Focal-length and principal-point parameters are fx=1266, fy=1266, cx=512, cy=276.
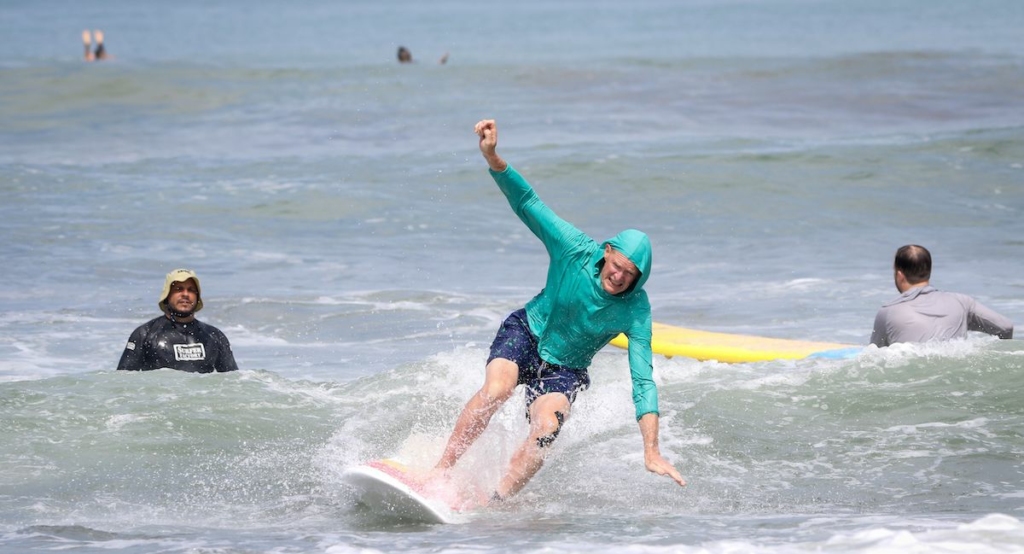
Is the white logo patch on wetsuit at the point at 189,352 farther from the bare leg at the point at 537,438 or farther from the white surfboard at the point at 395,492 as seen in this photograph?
the bare leg at the point at 537,438

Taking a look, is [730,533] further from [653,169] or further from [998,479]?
[653,169]

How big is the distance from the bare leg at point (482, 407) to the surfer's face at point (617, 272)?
2.13ft

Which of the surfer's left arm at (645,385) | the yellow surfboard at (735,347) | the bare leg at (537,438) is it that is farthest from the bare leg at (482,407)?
the yellow surfboard at (735,347)

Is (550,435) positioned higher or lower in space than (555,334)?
lower

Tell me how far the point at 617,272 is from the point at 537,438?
92 cm

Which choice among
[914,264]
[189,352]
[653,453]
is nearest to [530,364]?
[653,453]

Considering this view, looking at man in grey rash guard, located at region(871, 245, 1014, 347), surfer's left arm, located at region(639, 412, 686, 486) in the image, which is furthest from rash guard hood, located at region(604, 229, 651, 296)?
man in grey rash guard, located at region(871, 245, 1014, 347)

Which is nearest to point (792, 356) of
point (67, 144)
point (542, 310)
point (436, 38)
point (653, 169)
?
point (542, 310)

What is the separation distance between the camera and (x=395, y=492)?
5.78m

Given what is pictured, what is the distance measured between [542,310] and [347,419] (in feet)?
8.55

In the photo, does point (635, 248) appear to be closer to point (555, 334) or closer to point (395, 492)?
point (555, 334)

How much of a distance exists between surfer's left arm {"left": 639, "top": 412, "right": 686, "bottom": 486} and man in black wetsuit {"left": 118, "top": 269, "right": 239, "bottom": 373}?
3.57 meters

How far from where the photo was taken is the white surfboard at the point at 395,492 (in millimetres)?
5738

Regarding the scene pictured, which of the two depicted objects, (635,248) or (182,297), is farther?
(182,297)
